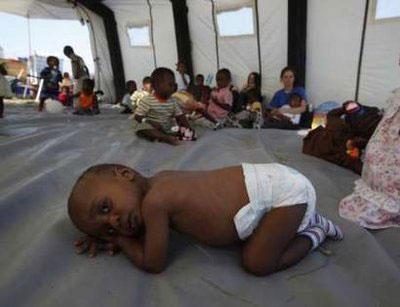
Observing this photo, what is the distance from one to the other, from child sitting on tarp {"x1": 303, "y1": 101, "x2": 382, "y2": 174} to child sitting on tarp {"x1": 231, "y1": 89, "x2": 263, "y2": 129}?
60.6 inches

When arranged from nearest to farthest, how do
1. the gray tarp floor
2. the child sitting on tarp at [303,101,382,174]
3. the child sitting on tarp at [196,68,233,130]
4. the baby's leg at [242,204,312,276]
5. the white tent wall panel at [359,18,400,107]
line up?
1. the gray tarp floor
2. the baby's leg at [242,204,312,276]
3. the child sitting on tarp at [303,101,382,174]
4. the white tent wall panel at [359,18,400,107]
5. the child sitting on tarp at [196,68,233,130]

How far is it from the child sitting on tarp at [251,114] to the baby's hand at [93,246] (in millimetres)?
3103

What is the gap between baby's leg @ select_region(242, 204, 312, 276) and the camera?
1215mm

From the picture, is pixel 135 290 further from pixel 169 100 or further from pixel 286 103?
pixel 286 103

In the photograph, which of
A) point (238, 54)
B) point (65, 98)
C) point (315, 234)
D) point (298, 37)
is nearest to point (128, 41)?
point (65, 98)

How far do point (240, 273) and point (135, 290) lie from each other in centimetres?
34

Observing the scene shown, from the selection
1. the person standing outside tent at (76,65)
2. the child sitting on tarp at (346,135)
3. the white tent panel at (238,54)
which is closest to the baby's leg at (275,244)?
the child sitting on tarp at (346,135)

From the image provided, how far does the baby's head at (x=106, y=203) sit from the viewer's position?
1161 millimetres

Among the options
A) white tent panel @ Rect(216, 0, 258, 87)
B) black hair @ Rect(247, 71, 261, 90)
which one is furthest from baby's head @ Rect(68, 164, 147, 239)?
white tent panel @ Rect(216, 0, 258, 87)

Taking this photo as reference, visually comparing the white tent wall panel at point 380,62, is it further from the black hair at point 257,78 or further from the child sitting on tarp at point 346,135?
the child sitting on tarp at point 346,135

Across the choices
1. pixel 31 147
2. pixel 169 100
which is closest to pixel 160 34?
pixel 169 100

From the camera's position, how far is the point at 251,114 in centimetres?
461

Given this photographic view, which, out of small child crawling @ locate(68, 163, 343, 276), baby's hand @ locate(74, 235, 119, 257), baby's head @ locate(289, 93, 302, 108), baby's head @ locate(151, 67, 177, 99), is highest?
baby's head @ locate(151, 67, 177, 99)

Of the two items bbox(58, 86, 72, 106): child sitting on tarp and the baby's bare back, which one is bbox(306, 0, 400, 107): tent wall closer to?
the baby's bare back
